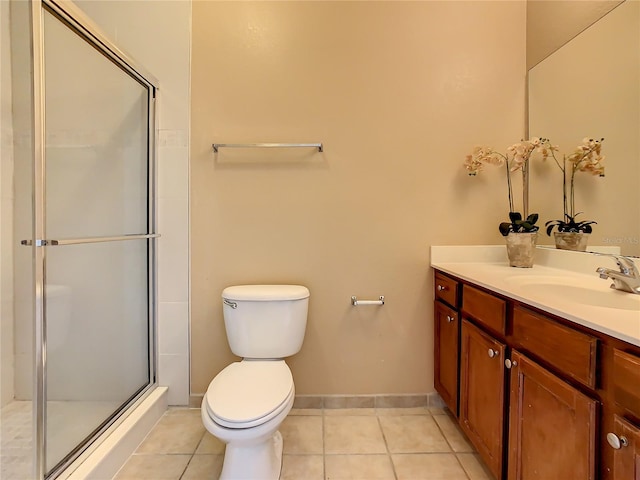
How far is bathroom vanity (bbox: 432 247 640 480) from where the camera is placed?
74 centimetres

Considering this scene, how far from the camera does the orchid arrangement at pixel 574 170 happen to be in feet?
4.71

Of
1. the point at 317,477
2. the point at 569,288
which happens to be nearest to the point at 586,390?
the point at 569,288

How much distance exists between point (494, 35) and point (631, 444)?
6.59 ft

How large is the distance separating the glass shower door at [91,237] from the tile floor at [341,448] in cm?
30

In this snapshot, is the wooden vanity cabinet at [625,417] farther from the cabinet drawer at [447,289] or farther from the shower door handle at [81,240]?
the shower door handle at [81,240]

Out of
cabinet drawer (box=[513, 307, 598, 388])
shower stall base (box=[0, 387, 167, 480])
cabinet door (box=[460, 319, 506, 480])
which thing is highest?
cabinet drawer (box=[513, 307, 598, 388])

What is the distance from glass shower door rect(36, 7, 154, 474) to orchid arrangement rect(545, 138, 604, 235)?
2.21 metres

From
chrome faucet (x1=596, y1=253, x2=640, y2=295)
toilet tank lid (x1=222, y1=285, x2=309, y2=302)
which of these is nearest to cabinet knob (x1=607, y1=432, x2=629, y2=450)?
chrome faucet (x1=596, y1=253, x2=640, y2=295)

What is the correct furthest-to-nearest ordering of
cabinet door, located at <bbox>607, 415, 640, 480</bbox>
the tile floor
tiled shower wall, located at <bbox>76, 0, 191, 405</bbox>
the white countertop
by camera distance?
1. tiled shower wall, located at <bbox>76, 0, 191, 405</bbox>
2. the tile floor
3. the white countertop
4. cabinet door, located at <bbox>607, 415, 640, 480</bbox>

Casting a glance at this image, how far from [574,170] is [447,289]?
2.82 ft

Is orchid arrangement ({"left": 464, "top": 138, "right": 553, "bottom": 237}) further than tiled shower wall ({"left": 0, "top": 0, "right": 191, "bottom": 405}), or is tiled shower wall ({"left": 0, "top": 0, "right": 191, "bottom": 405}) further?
tiled shower wall ({"left": 0, "top": 0, "right": 191, "bottom": 405})

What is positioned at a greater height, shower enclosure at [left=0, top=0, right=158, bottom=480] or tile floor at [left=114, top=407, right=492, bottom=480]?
shower enclosure at [left=0, top=0, right=158, bottom=480]

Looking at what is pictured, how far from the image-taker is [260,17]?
5.74ft

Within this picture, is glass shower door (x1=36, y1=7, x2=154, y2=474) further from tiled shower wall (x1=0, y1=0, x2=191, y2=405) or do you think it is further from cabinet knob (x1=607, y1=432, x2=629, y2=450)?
cabinet knob (x1=607, y1=432, x2=629, y2=450)
